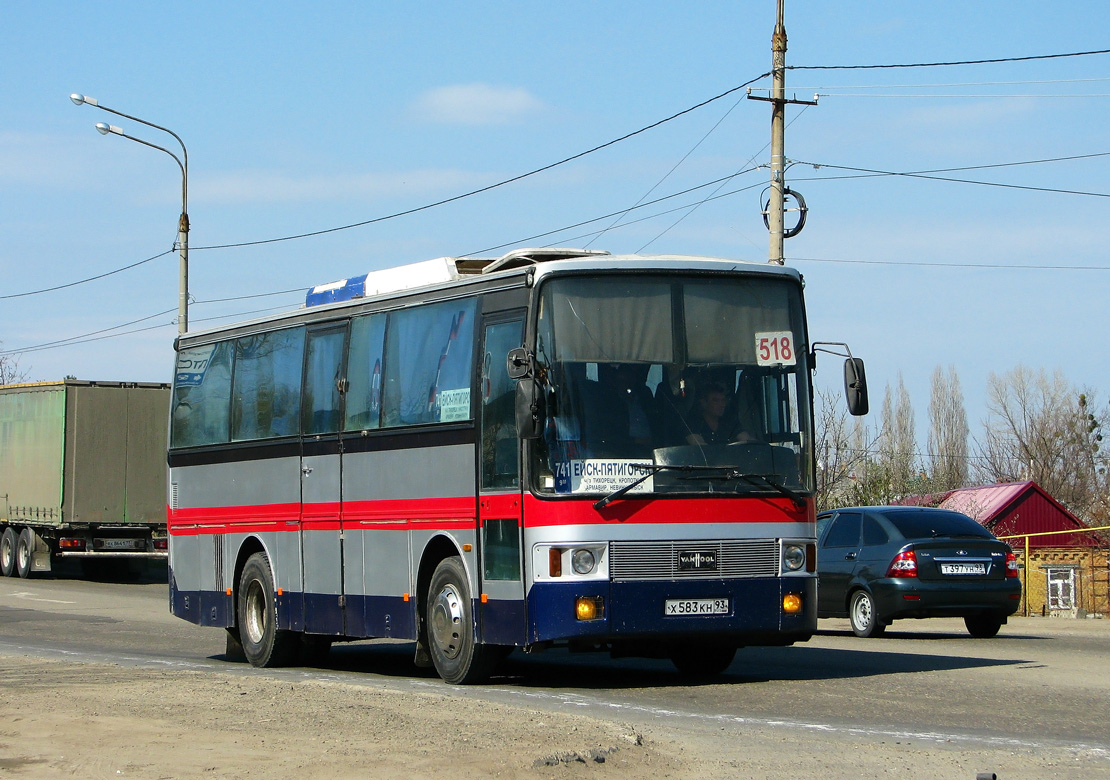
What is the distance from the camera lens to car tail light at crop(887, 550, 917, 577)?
59.5 feet

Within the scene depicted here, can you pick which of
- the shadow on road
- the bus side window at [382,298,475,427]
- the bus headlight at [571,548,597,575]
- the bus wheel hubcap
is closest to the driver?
the bus headlight at [571,548,597,575]

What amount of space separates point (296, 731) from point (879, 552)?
10578 millimetres

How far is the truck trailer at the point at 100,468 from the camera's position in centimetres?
3372

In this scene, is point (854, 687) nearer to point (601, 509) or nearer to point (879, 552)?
point (601, 509)

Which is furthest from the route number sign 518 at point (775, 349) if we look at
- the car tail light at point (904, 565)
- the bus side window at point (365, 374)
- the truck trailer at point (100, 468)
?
the truck trailer at point (100, 468)

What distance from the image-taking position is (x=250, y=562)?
16750 millimetres

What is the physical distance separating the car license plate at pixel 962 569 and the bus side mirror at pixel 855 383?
18.9 feet

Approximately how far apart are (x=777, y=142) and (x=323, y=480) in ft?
37.9

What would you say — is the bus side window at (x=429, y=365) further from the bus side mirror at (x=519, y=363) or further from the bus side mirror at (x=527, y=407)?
the bus side mirror at (x=527, y=407)

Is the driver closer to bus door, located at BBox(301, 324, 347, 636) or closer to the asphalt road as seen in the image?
the asphalt road

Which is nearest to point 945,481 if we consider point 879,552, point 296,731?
point 879,552

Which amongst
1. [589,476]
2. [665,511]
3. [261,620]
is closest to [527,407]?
[589,476]

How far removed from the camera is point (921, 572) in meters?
18.1

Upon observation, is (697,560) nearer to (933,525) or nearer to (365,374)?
(365,374)
